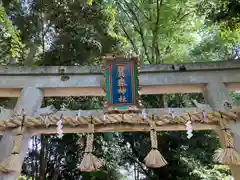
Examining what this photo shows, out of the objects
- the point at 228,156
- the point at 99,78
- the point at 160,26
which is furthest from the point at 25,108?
the point at 160,26

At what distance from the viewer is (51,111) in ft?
10.7

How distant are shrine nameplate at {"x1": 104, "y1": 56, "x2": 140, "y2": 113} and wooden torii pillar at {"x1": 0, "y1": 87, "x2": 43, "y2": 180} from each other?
3.48ft

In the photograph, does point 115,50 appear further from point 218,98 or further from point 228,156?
point 228,156

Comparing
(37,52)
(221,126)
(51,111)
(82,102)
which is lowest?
(221,126)

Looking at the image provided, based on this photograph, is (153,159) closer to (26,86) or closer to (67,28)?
(26,86)

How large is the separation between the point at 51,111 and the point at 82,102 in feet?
9.58

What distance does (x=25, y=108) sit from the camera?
3305mm

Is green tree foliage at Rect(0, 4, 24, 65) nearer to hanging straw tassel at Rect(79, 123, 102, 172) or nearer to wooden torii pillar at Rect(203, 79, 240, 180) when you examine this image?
hanging straw tassel at Rect(79, 123, 102, 172)

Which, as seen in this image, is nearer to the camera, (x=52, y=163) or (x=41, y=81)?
(x=41, y=81)

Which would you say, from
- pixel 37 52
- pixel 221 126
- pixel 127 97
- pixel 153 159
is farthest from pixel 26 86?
pixel 37 52

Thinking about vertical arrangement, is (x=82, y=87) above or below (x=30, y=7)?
below

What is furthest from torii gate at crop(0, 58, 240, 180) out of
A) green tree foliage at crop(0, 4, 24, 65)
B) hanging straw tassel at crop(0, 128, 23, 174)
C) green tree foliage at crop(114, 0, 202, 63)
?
green tree foliage at crop(114, 0, 202, 63)

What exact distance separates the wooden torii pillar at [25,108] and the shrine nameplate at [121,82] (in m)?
1.06

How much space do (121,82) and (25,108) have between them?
137 cm
